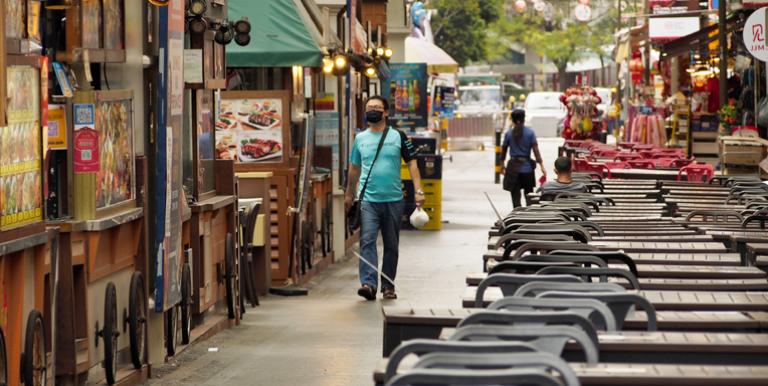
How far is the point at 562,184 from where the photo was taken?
15641mm

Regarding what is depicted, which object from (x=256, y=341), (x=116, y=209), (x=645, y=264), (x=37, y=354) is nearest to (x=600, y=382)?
(x=645, y=264)

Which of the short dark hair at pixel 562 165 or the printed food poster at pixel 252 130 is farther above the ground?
the printed food poster at pixel 252 130

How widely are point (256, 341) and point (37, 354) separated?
13.9 feet

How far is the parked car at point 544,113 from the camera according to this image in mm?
63969

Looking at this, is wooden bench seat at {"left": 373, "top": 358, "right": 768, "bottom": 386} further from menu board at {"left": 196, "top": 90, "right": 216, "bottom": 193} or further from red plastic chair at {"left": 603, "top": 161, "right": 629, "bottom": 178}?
red plastic chair at {"left": 603, "top": 161, "right": 629, "bottom": 178}

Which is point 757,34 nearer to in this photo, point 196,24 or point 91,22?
point 196,24

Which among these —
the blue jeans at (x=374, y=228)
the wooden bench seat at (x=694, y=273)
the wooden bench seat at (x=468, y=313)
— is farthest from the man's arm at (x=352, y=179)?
the wooden bench seat at (x=468, y=313)

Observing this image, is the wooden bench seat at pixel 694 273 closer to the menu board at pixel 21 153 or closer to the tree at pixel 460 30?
the menu board at pixel 21 153

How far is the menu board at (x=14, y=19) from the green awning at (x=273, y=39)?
754 centimetres

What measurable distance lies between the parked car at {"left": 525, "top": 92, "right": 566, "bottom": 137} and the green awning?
1807 inches

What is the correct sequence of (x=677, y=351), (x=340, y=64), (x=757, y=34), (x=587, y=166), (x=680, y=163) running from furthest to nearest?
1. (x=587, y=166)
2. (x=680, y=163)
3. (x=340, y=64)
4. (x=757, y=34)
5. (x=677, y=351)

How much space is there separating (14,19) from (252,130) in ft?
27.8

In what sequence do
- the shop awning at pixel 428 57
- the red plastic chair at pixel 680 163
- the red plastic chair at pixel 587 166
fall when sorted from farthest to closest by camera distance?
the shop awning at pixel 428 57 < the red plastic chair at pixel 680 163 < the red plastic chair at pixel 587 166

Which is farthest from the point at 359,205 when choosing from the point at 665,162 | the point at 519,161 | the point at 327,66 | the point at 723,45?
the point at 723,45
